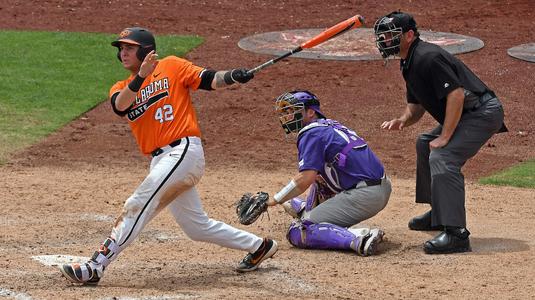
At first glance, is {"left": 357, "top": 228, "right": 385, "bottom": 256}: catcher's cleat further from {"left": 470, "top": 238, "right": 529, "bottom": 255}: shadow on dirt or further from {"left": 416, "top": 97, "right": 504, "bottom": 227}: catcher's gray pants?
{"left": 470, "top": 238, "right": 529, "bottom": 255}: shadow on dirt

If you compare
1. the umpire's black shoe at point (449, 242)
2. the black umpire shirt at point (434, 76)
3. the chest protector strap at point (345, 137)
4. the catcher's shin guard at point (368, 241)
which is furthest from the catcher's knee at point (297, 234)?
the black umpire shirt at point (434, 76)

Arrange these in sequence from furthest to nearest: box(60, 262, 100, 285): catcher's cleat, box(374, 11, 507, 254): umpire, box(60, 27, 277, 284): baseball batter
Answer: box(374, 11, 507, 254): umpire < box(60, 27, 277, 284): baseball batter < box(60, 262, 100, 285): catcher's cleat

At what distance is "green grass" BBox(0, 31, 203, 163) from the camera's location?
1288 cm

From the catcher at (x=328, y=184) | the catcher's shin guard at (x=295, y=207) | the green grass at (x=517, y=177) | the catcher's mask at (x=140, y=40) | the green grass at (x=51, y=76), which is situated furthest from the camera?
the green grass at (x=51, y=76)

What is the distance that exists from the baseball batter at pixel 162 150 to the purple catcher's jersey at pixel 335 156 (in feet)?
2.36

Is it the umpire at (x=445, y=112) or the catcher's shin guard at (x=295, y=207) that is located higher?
the umpire at (x=445, y=112)

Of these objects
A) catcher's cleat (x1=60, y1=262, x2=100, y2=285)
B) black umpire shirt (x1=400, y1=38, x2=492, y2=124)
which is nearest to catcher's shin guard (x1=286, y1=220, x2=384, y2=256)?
black umpire shirt (x1=400, y1=38, x2=492, y2=124)

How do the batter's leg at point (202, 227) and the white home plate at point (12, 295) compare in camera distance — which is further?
the batter's leg at point (202, 227)

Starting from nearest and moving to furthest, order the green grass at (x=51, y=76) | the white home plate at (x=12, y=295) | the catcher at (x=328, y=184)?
the white home plate at (x=12, y=295) → the catcher at (x=328, y=184) → the green grass at (x=51, y=76)

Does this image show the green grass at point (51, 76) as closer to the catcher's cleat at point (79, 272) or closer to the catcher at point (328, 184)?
the catcher at point (328, 184)

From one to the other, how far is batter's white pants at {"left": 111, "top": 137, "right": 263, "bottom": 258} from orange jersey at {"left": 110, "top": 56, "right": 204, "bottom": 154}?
89mm

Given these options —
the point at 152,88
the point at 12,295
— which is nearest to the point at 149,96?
the point at 152,88

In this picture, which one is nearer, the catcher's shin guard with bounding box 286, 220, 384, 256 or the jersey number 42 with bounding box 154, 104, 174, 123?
the jersey number 42 with bounding box 154, 104, 174, 123

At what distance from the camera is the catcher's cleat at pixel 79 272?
7.19 m
